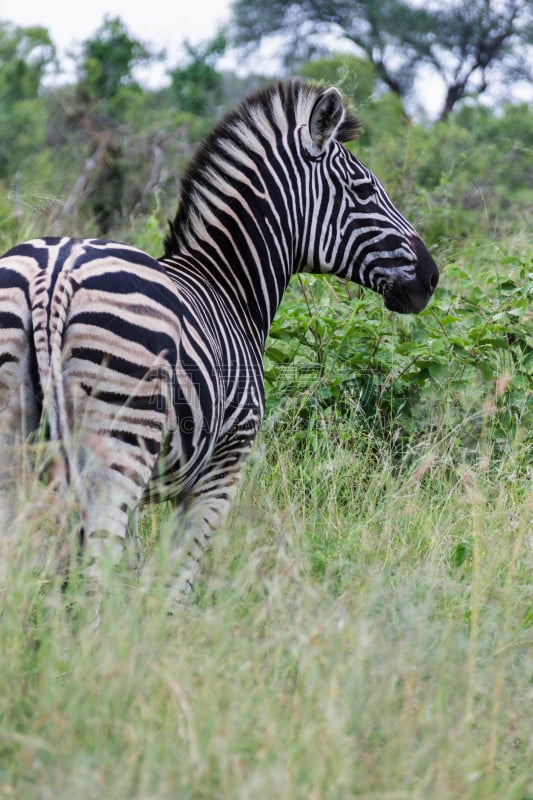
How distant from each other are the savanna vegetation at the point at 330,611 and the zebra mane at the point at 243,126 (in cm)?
121

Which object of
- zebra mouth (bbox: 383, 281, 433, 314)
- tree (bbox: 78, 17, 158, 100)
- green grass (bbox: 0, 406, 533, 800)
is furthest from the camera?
tree (bbox: 78, 17, 158, 100)

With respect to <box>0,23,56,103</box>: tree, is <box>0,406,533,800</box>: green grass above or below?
below

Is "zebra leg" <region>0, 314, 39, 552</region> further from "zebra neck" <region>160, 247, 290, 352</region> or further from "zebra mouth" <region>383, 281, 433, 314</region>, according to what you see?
"zebra mouth" <region>383, 281, 433, 314</region>

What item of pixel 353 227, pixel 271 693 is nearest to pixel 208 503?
pixel 271 693

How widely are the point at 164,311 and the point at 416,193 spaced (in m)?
5.20

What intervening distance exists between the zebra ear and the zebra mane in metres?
0.04

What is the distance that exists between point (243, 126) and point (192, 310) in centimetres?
116

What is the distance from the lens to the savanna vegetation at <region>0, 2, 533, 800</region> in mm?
2252

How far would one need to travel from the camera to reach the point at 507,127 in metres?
20.2

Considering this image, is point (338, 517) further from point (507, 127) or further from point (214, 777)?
point (507, 127)

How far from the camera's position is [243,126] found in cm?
426

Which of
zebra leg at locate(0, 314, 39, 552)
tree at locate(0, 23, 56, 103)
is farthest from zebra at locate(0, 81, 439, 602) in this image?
tree at locate(0, 23, 56, 103)

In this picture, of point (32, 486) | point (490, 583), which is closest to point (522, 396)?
point (490, 583)

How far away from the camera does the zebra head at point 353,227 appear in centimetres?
437
